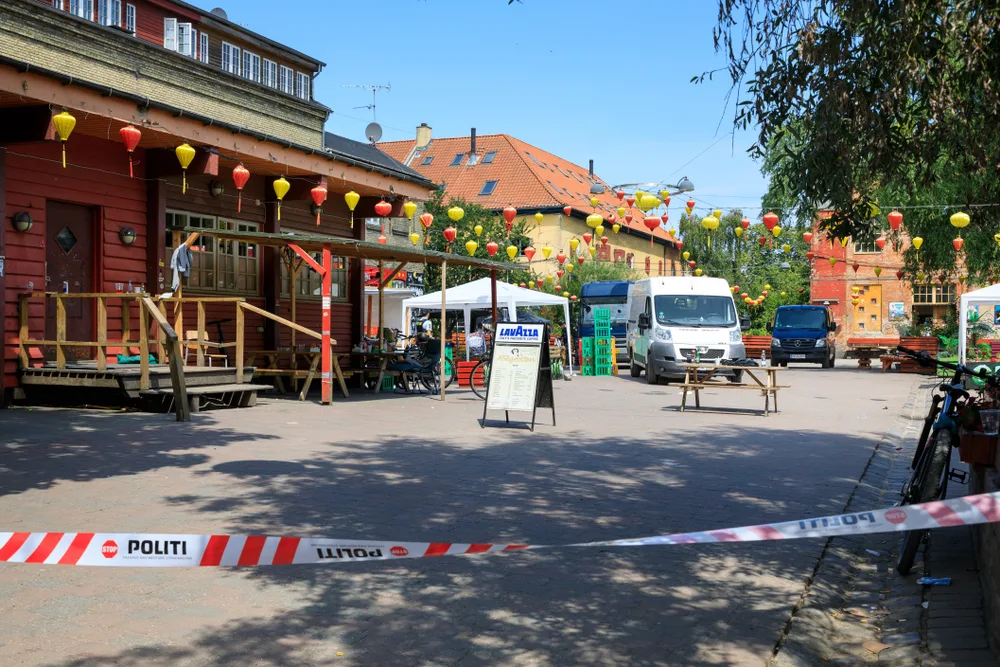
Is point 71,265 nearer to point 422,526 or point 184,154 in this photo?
point 184,154

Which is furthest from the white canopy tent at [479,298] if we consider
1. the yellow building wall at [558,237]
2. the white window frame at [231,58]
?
the yellow building wall at [558,237]

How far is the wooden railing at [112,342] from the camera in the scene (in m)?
13.0

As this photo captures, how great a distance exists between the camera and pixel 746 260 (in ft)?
219

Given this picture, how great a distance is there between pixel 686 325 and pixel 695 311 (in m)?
0.53

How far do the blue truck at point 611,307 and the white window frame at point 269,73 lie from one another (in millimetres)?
13178

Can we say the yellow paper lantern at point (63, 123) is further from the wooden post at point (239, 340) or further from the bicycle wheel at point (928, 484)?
the bicycle wheel at point (928, 484)

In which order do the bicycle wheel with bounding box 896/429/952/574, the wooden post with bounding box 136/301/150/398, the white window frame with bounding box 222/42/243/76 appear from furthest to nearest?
1. the white window frame with bounding box 222/42/243/76
2. the wooden post with bounding box 136/301/150/398
3. the bicycle wheel with bounding box 896/429/952/574

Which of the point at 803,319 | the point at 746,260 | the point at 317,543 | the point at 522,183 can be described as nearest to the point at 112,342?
the point at 317,543

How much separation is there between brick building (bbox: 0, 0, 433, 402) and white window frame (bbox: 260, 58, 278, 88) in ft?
2.01

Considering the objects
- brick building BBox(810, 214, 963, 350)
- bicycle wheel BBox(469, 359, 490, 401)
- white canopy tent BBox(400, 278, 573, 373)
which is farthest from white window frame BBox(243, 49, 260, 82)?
brick building BBox(810, 214, 963, 350)

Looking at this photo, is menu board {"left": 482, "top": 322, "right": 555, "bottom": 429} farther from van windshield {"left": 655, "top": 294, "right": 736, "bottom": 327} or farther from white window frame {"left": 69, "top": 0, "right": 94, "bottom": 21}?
white window frame {"left": 69, "top": 0, "right": 94, "bottom": 21}

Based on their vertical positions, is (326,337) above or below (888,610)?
above

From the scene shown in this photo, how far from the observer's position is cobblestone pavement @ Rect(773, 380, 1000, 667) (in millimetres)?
4373

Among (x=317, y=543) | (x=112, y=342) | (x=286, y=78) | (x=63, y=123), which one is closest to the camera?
(x=317, y=543)
